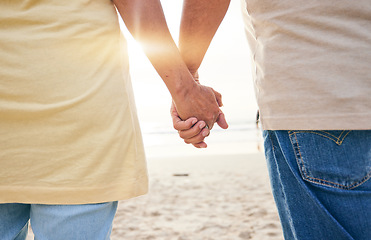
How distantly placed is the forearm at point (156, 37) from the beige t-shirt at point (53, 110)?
0.71 ft

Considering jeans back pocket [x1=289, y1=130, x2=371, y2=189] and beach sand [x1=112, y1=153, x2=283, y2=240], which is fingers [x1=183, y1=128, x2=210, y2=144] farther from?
beach sand [x1=112, y1=153, x2=283, y2=240]

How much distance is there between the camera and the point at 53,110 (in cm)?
96

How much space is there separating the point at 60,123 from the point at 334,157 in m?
0.80

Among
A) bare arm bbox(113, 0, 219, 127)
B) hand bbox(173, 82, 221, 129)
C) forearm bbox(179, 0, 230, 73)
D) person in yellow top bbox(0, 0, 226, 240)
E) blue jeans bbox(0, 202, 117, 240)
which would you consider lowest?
blue jeans bbox(0, 202, 117, 240)

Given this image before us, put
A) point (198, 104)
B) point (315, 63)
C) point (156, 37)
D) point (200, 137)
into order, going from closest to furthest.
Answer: point (315, 63) < point (156, 37) < point (198, 104) < point (200, 137)

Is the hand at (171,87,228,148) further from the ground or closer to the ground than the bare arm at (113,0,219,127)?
closer to the ground

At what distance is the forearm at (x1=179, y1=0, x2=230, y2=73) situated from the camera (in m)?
1.54

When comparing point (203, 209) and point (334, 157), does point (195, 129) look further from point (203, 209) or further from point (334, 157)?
point (203, 209)

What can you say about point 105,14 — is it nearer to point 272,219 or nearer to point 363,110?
point 363,110

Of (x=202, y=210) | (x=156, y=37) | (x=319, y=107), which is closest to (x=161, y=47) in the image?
(x=156, y=37)

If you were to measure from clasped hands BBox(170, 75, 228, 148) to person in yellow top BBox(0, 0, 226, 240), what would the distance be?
1.55 feet

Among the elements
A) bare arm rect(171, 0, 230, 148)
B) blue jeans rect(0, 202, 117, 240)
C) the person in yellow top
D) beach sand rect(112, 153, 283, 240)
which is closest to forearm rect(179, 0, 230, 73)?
bare arm rect(171, 0, 230, 148)

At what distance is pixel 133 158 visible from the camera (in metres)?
1.05

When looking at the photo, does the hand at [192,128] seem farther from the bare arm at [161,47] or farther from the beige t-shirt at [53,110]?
the beige t-shirt at [53,110]
